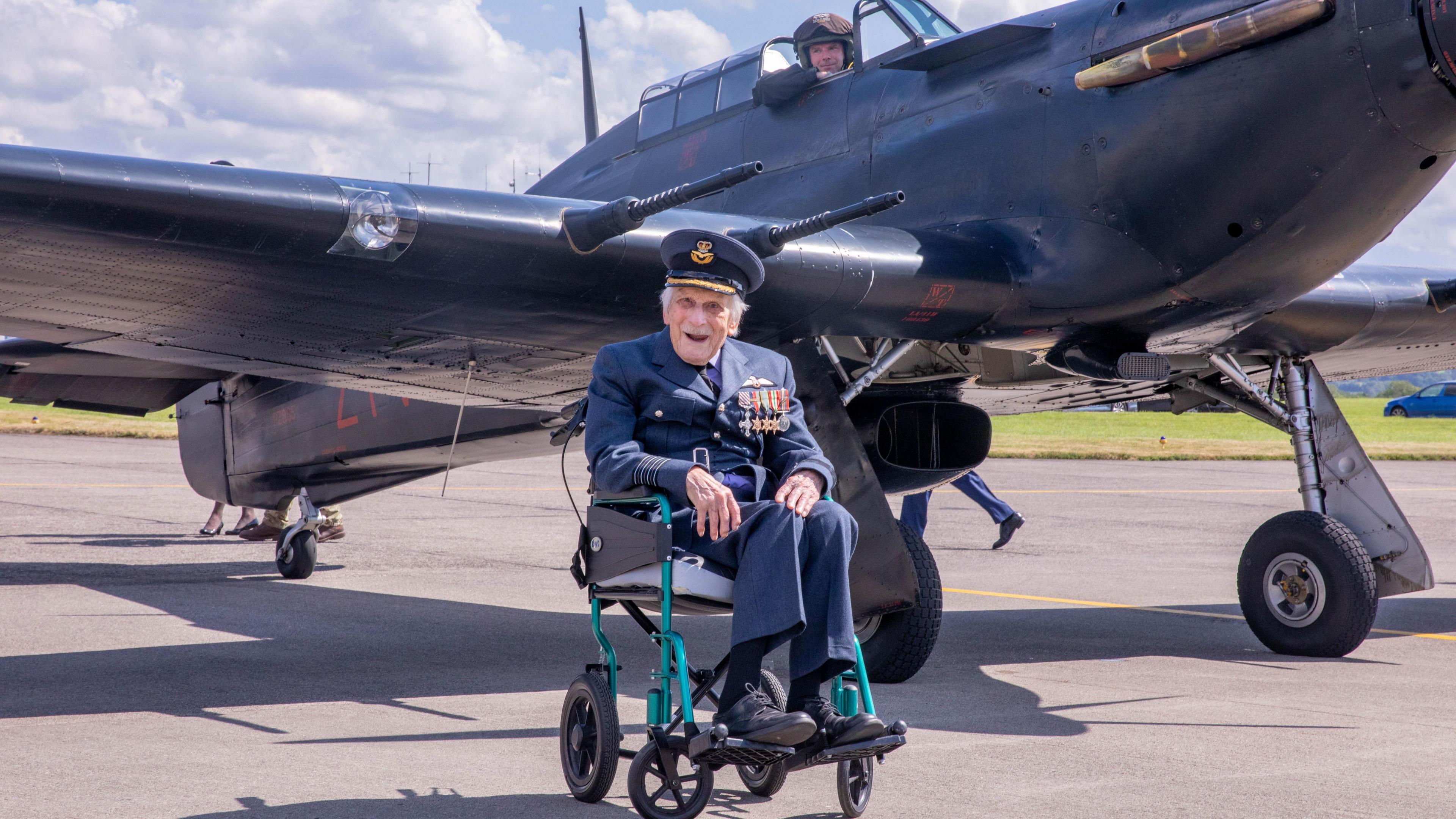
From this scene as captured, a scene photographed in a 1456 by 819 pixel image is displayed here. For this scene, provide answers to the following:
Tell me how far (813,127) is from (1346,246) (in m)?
2.71

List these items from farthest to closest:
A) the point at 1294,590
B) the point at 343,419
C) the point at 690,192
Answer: the point at 343,419, the point at 1294,590, the point at 690,192

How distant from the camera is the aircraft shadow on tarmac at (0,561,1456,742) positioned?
196 inches

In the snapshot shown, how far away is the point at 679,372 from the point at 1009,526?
26.1 ft

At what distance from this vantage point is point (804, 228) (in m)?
4.64

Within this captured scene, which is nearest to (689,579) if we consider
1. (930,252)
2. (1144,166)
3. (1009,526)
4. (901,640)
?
(901,640)

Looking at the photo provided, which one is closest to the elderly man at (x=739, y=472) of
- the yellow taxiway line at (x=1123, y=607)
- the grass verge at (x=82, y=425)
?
the yellow taxiway line at (x=1123, y=607)

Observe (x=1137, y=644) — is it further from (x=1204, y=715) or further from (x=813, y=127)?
(x=813, y=127)

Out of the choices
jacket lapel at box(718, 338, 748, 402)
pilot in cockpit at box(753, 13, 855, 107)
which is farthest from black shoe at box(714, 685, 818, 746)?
pilot in cockpit at box(753, 13, 855, 107)

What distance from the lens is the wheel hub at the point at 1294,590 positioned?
6301 millimetres

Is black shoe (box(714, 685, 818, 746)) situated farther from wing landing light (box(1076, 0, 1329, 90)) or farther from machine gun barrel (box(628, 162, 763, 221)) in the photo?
wing landing light (box(1076, 0, 1329, 90))

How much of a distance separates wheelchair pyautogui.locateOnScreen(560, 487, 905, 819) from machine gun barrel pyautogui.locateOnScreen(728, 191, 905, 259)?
4.75ft

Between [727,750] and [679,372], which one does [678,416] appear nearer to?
[679,372]

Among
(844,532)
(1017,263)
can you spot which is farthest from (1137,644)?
(844,532)

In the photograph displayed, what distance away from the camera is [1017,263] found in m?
5.71
